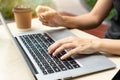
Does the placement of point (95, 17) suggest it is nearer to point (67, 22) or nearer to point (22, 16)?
point (67, 22)

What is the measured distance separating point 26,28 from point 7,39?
0.52ft

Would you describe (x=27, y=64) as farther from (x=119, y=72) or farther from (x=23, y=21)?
(x=23, y=21)

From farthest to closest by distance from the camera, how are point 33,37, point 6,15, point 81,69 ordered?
point 6,15, point 33,37, point 81,69

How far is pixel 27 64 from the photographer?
833 millimetres

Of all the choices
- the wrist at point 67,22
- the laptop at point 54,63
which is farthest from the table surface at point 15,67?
the wrist at point 67,22

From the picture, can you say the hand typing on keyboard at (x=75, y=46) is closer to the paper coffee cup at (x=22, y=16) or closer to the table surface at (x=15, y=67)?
the table surface at (x=15, y=67)

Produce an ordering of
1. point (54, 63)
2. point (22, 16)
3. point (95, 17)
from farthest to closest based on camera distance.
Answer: point (95, 17) → point (22, 16) → point (54, 63)

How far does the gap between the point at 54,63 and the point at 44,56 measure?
0.07 meters

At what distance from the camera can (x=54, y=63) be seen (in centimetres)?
84

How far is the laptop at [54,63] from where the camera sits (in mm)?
771

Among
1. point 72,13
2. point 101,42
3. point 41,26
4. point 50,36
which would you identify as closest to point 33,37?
point 50,36

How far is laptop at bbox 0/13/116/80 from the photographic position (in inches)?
30.4

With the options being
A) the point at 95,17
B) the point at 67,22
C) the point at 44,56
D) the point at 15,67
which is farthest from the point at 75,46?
the point at 95,17

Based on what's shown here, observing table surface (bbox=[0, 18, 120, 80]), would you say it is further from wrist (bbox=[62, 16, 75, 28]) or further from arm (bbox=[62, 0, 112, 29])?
arm (bbox=[62, 0, 112, 29])
